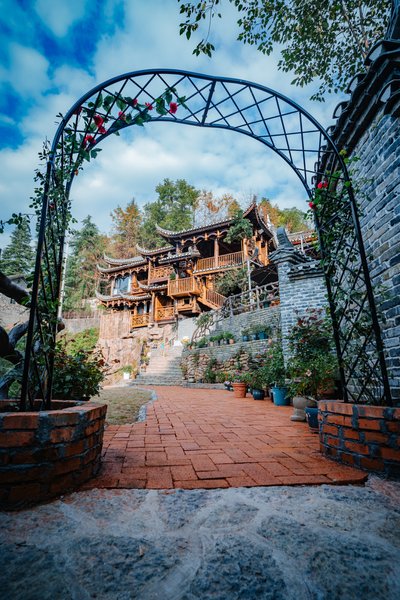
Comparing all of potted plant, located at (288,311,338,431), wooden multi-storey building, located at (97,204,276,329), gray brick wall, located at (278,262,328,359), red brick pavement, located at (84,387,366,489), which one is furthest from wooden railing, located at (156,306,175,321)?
red brick pavement, located at (84,387,366,489)

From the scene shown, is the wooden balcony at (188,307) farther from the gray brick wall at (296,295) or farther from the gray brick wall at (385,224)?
the gray brick wall at (385,224)

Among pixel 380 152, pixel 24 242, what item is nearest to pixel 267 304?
pixel 380 152

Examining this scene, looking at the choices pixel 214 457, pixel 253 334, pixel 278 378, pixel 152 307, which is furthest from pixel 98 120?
pixel 152 307

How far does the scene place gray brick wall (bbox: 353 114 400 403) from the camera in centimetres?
238

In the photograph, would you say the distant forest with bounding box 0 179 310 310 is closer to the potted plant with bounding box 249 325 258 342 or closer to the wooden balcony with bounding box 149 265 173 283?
the wooden balcony with bounding box 149 265 173 283

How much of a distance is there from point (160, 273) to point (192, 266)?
363 cm

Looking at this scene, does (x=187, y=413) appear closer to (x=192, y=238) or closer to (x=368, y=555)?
(x=368, y=555)

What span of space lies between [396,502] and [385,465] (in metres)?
0.38

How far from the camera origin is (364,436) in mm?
1989

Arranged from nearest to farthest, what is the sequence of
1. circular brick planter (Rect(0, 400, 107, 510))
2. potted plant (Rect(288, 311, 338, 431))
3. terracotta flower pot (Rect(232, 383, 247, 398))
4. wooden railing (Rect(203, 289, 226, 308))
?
circular brick planter (Rect(0, 400, 107, 510))
potted plant (Rect(288, 311, 338, 431))
terracotta flower pot (Rect(232, 383, 247, 398))
wooden railing (Rect(203, 289, 226, 308))

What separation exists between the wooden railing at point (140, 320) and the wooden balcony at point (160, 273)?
320cm

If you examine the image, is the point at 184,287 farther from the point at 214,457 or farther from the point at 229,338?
the point at 214,457

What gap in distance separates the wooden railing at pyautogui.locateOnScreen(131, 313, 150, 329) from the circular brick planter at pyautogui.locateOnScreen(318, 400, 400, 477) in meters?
21.5

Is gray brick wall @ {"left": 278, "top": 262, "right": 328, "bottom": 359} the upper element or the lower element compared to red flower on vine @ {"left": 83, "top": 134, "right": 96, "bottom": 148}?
lower
